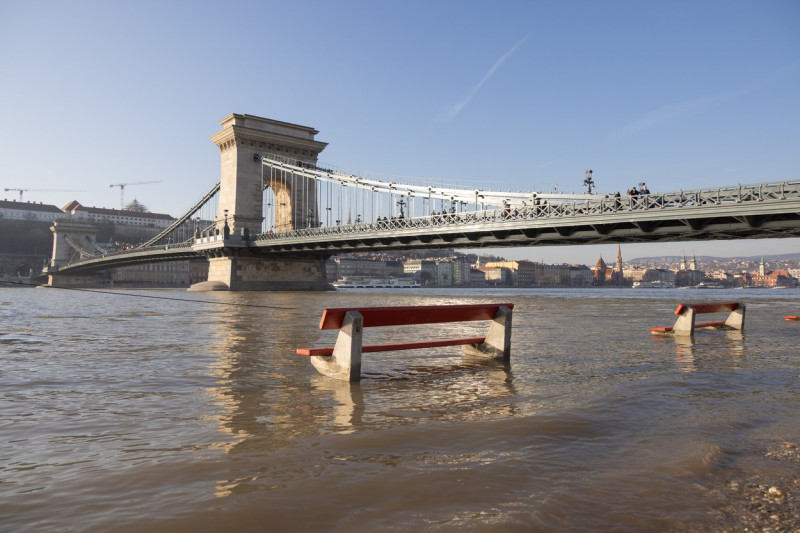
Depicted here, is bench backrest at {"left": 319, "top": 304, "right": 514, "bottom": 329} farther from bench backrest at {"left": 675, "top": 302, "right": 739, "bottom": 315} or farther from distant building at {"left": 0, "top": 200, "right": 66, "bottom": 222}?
distant building at {"left": 0, "top": 200, "right": 66, "bottom": 222}

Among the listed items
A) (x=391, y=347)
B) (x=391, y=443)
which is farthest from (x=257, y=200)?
(x=391, y=443)

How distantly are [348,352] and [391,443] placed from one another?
2.58 metres

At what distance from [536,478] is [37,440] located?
3.60 meters

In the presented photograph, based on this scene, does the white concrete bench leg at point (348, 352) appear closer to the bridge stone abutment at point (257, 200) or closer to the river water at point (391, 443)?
the river water at point (391, 443)

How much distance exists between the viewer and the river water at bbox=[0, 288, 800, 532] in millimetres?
A: 2994

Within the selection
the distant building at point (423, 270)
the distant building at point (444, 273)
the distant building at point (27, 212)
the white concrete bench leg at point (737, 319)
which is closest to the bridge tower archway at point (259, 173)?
the white concrete bench leg at point (737, 319)

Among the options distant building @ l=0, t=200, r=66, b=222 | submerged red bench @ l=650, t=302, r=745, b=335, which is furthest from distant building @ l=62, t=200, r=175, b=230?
submerged red bench @ l=650, t=302, r=745, b=335

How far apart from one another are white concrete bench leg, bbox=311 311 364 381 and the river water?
0.67ft

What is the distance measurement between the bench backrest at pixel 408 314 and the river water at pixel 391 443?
0.69 meters

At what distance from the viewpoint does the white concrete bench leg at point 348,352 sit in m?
6.74

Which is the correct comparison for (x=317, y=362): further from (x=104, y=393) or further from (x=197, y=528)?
(x=197, y=528)

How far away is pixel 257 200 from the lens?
62031 mm

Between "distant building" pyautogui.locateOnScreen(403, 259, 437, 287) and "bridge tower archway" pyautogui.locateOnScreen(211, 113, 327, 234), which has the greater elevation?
"bridge tower archway" pyautogui.locateOnScreen(211, 113, 327, 234)

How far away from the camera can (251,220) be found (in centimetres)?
6112
